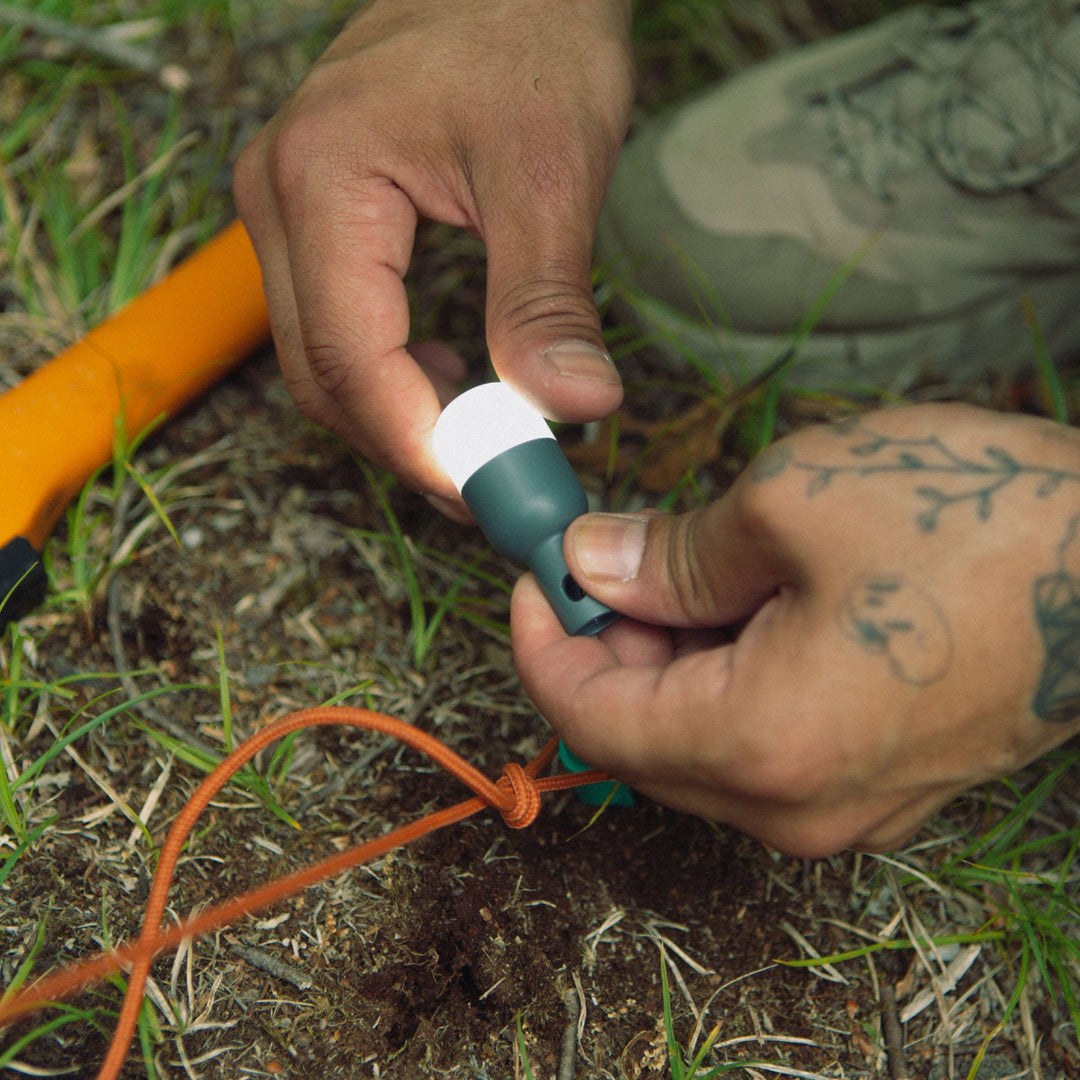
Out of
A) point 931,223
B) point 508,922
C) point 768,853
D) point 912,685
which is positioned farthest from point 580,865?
point 931,223

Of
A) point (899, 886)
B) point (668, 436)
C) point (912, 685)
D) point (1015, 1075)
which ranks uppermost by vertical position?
point (912, 685)

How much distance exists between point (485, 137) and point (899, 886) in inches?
57.1

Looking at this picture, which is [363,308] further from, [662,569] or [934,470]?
[934,470]

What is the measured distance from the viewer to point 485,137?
5.01ft

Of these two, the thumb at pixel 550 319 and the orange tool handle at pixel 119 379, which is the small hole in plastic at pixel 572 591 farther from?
the orange tool handle at pixel 119 379

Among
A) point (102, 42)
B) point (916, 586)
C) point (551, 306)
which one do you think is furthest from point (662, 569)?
point (102, 42)

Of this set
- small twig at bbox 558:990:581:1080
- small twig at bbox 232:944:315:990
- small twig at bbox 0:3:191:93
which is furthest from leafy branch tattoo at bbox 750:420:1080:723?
small twig at bbox 0:3:191:93

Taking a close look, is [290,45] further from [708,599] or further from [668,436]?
[708,599]

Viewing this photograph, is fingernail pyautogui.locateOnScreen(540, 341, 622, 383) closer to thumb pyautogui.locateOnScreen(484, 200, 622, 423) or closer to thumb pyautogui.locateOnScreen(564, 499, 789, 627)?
thumb pyautogui.locateOnScreen(484, 200, 622, 423)

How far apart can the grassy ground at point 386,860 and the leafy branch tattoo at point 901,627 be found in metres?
0.65

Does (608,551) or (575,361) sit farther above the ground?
(575,361)

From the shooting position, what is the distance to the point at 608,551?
1.29 m

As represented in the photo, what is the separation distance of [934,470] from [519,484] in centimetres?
55

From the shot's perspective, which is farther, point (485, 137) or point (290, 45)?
point (290, 45)
